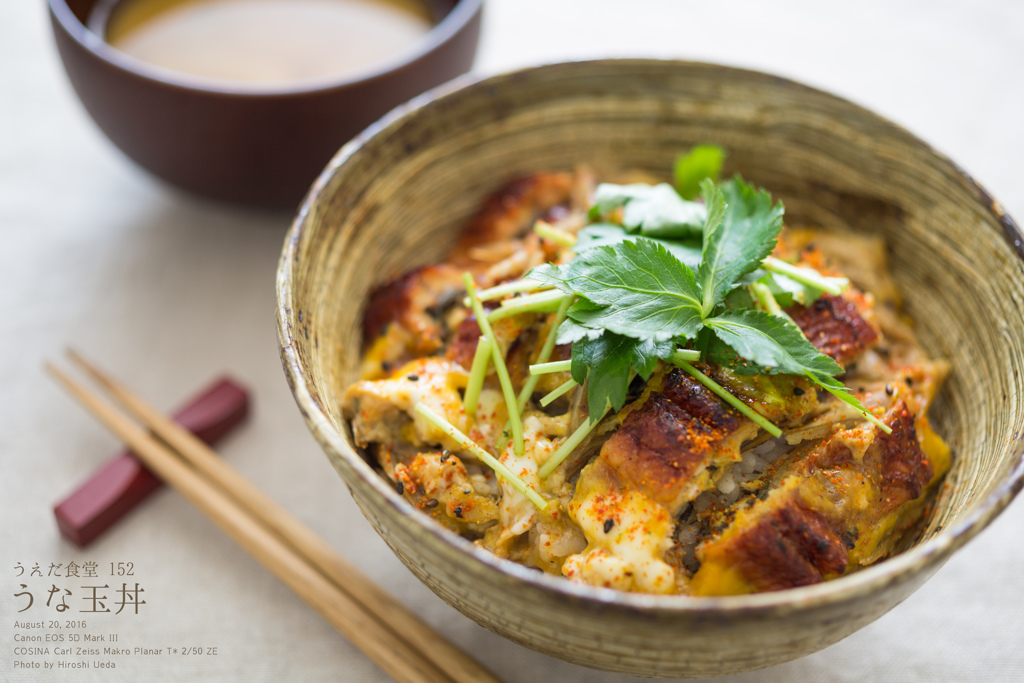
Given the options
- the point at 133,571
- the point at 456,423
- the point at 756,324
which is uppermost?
the point at 756,324

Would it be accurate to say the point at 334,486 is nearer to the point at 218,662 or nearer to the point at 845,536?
the point at 218,662

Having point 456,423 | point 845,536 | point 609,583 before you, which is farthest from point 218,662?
point 845,536

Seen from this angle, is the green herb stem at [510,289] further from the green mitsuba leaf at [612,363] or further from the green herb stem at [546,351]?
the green mitsuba leaf at [612,363]

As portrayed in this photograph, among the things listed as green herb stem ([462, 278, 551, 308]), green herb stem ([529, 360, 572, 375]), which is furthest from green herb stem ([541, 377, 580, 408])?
green herb stem ([462, 278, 551, 308])

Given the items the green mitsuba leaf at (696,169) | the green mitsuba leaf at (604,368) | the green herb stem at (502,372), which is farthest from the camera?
the green mitsuba leaf at (696,169)

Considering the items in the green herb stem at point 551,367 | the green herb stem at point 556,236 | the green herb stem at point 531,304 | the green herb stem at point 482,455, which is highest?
the green herb stem at point 556,236

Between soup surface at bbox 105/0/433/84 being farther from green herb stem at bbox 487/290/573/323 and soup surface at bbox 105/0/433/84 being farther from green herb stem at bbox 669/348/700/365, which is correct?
green herb stem at bbox 669/348/700/365

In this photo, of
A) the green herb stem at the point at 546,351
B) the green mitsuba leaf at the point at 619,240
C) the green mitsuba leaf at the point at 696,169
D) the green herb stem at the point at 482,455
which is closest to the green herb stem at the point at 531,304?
the green herb stem at the point at 546,351
